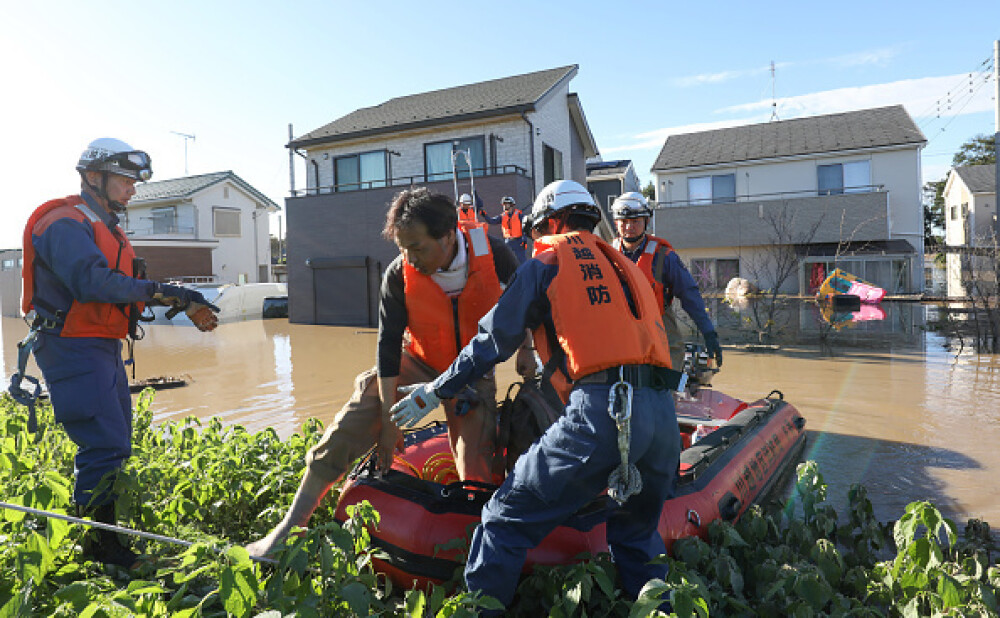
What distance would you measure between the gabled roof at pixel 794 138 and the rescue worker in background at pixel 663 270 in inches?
967

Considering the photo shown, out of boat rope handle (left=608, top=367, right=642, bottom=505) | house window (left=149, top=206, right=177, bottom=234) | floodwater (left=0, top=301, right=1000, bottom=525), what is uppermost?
house window (left=149, top=206, right=177, bottom=234)

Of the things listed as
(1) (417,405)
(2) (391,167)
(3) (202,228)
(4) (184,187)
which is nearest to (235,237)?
(3) (202,228)

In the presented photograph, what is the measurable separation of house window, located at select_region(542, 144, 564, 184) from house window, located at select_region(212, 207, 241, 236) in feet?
65.0

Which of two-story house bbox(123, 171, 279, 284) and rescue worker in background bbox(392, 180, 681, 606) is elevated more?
two-story house bbox(123, 171, 279, 284)

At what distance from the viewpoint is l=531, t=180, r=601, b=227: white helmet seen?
119 inches

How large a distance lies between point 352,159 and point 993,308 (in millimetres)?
17969

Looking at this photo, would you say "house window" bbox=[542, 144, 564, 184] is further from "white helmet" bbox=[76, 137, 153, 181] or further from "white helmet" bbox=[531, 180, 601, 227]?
"white helmet" bbox=[531, 180, 601, 227]

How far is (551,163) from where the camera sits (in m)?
22.0

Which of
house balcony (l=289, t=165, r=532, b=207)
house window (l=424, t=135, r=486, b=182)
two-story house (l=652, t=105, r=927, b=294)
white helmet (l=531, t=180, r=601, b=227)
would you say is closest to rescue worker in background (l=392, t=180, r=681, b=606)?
white helmet (l=531, t=180, r=601, b=227)

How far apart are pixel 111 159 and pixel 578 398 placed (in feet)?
9.56

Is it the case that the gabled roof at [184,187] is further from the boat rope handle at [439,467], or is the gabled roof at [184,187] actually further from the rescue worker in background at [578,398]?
the rescue worker in background at [578,398]

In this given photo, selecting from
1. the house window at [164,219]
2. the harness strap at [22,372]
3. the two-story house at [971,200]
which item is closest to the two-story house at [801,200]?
the two-story house at [971,200]

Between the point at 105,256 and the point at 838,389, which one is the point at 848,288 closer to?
the point at 838,389

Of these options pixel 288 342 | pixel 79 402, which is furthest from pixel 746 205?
pixel 79 402
